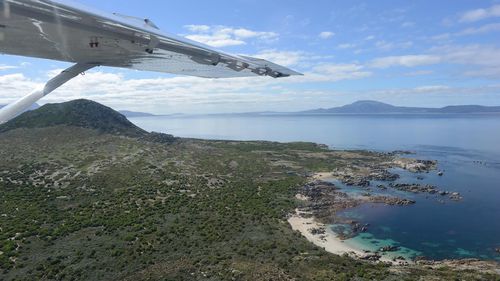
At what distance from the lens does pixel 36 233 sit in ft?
149

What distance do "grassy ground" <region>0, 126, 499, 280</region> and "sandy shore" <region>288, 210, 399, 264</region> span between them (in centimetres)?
214

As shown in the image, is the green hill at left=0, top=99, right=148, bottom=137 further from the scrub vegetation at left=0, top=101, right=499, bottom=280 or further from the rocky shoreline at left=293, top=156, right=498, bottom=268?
the rocky shoreline at left=293, top=156, right=498, bottom=268

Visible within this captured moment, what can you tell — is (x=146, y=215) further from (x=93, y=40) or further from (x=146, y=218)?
(x=93, y=40)

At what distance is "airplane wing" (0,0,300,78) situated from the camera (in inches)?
155

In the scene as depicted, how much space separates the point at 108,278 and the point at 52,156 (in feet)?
195

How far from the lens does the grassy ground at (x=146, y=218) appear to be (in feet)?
124

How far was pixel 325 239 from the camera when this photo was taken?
164ft

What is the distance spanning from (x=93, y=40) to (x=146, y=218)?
168 ft

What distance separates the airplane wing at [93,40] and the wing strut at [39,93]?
186 millimetres

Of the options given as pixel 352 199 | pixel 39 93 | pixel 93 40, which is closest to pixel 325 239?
pixel 352 199

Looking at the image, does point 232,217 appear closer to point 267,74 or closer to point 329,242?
point 329,242

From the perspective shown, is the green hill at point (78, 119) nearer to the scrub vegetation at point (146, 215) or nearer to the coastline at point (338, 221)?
the scrub vegetation at point (146, 215)

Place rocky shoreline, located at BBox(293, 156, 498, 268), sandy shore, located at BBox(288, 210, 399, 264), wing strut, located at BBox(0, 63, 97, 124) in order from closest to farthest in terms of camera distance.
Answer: wing strut, located at BBox(0, 63, 97, 124) → sandy shore, located at BBox(288, 210, 399, 264) → rocky shoreline, located at BBox(293, 156, 498, 268)

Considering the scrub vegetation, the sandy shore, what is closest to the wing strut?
the scrub vegetation
